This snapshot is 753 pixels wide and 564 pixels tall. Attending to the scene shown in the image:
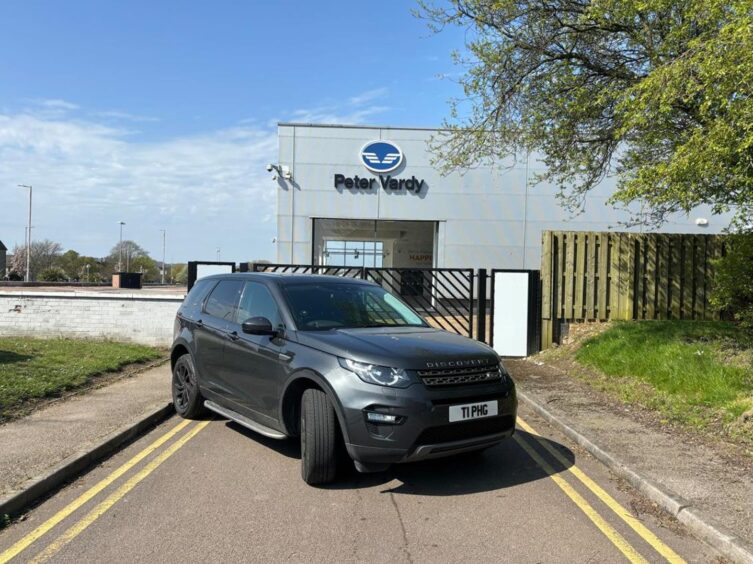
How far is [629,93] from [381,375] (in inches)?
225

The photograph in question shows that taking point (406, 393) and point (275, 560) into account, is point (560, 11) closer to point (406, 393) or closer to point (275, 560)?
point (406, 393)

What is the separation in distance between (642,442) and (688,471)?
92cm

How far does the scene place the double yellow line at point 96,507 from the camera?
3.74 m

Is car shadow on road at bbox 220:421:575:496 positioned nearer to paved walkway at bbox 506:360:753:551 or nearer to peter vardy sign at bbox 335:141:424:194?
paved walkway at bbox 506:360:753:551

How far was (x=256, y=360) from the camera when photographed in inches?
220

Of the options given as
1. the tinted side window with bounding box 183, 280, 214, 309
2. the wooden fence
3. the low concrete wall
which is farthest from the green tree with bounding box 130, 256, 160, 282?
the tinted side window with bounding box 183, 280, 214, 309

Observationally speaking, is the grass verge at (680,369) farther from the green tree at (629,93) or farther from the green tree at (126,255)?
the green tree at (126,255)

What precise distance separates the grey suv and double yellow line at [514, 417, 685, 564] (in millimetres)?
702

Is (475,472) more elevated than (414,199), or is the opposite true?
(414,199)

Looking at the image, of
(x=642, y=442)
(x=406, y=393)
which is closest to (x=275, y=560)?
(x=406, y=393)

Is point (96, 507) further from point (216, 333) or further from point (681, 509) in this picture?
point (681, 509)

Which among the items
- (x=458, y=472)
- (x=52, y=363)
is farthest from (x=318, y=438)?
(x=52, y=363)

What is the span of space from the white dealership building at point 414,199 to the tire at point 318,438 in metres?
17.6

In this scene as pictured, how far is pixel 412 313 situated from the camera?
640cm
